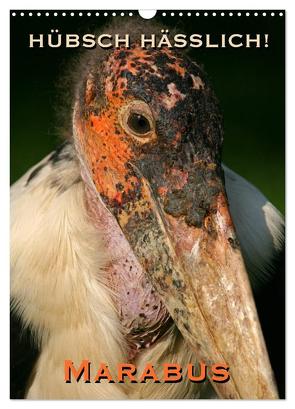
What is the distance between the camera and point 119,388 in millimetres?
2377

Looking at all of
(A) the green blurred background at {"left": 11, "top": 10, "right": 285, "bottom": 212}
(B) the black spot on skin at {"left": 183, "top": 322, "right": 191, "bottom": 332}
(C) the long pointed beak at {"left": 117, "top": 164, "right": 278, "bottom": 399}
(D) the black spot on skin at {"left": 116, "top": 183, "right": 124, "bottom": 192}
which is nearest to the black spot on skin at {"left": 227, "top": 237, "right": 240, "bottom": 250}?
(C) the long pointed beak at {"left": 117, "top": 164, "right": 278, "bottom": 399}

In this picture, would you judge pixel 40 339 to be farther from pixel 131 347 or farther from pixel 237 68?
pixel 237 68

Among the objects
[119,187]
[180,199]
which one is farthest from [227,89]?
[180,199]

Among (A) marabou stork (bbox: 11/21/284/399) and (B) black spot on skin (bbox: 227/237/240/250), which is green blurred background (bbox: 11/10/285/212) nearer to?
(A) marabou stork (bbox: 11/21/284/399)

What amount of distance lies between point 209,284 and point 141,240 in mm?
243

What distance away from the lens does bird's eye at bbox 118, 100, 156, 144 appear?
2088mm

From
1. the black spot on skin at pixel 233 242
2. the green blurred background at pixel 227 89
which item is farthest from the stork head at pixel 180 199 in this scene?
the green blurred background at pixel 227 89

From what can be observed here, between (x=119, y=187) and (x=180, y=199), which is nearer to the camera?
(x=180, y=199)

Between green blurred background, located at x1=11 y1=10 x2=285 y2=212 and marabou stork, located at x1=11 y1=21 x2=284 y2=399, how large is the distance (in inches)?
7.0

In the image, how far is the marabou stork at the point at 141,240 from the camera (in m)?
2.02

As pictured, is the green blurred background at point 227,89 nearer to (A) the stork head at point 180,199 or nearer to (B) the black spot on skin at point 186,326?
(A) the stork head at point 180,199

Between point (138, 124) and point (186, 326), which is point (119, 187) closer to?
point (138, 124)

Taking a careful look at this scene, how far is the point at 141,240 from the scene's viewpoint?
7.07ft

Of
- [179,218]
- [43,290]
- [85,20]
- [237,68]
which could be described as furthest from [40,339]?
[237,68]
